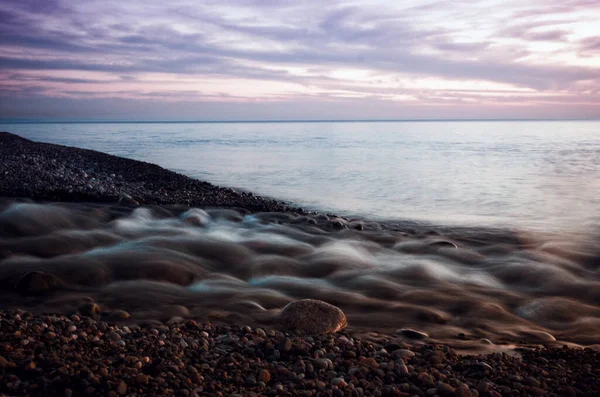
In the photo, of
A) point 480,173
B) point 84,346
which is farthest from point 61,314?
point 480,173

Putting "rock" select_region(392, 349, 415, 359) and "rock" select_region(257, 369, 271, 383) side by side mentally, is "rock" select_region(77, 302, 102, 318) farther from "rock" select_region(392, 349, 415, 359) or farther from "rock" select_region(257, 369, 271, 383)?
"rock" select_region(392, 349, 415, 359)

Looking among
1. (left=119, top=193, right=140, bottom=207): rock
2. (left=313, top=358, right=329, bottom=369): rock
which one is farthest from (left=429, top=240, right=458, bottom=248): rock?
(left=119, top=193, right=140, bottom=207): rock

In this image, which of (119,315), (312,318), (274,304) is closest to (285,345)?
(312,318)

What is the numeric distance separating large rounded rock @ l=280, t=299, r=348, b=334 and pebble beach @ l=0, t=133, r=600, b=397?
0.01 m

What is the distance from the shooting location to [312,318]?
4.60 meters

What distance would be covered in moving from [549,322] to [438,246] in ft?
10.7

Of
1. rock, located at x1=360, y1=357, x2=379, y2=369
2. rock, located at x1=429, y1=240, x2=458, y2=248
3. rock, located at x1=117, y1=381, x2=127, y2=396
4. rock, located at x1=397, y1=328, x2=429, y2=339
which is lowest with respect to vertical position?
rock, located at x1=397, y1=328, x2=429, y2=339

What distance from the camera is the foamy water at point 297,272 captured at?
16.7 feet

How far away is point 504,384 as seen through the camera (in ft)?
11.4

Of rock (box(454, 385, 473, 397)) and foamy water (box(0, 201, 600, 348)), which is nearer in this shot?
rock (box(454, 385, 473, 397))

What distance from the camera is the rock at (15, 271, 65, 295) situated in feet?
16.9

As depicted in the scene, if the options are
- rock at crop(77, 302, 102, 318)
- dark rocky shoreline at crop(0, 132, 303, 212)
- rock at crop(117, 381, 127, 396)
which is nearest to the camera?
rock at crop(117, 381, 127, 396)

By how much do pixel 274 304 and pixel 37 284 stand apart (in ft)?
7.91

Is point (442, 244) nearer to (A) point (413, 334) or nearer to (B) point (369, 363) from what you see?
(A) point (413, 334)
